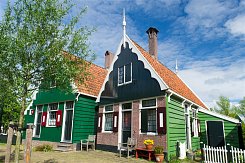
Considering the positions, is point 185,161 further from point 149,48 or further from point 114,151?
point 149,48

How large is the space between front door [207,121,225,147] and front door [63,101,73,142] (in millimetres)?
10283

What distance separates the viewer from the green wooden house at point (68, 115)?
48.5ft

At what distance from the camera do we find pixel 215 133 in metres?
13.8

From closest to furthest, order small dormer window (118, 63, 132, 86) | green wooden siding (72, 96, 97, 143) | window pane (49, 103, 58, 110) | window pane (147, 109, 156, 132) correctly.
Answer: window pane (147, 109, 156, 132), small dormer window (118, 63, 132, 86), green wooden siding (72, 96, 97, 143), window pane (49, 103, 58, 110)

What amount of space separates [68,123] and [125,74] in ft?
19.9

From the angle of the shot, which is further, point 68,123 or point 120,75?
point 68,123

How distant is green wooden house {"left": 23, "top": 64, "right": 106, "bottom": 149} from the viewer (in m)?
14.8

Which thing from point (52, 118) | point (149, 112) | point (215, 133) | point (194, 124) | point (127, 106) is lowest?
point (215, 133)

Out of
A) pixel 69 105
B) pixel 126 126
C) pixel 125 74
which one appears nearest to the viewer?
pixel 126 126

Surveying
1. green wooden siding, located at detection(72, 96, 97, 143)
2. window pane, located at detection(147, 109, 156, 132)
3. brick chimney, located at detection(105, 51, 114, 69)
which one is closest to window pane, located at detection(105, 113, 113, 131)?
green wooden siding, located at detection(72, 96, 97, 143)

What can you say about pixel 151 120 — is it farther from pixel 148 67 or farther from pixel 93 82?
pixel 93 82

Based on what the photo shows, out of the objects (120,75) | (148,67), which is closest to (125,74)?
(120,75)

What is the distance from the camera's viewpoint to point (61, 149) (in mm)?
14188

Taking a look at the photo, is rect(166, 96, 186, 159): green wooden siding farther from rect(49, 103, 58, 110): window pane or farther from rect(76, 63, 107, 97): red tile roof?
rect(49, 103, 58, 110): window pane
